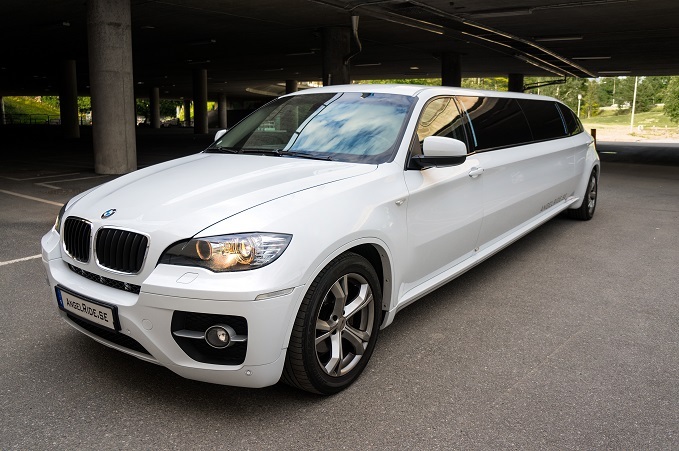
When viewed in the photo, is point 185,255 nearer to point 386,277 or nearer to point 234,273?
point 234,273

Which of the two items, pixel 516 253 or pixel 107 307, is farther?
pixel 516 253

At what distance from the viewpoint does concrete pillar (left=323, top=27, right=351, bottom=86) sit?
20.7 meters

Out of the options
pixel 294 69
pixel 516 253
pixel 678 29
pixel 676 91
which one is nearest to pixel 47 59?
pixel 294 69

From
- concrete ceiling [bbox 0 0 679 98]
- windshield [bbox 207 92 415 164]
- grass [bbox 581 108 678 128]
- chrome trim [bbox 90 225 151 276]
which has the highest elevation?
concrete ceiling [bbox 0 0 679 98]

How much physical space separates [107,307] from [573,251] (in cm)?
529

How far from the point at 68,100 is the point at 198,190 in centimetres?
3365

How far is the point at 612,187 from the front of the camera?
40.3 ft

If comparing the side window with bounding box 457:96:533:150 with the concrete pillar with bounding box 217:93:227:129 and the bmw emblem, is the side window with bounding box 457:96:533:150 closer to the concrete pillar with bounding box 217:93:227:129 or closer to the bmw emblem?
the bmw emblem

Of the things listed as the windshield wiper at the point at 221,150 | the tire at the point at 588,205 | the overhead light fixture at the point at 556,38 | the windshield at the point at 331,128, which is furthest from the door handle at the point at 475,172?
the overhead light fixture at the point at 556,38

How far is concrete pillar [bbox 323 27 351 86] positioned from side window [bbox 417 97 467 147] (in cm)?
1671

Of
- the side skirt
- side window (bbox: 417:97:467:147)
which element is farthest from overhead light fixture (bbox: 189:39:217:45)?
side window (bbox: 417:97:467:147)

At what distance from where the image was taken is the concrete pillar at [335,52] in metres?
20.7

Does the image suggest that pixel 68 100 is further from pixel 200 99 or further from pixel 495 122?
pixel 495 122

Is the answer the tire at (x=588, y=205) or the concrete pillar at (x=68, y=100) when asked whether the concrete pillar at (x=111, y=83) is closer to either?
the tire at (x=588, y=205)
